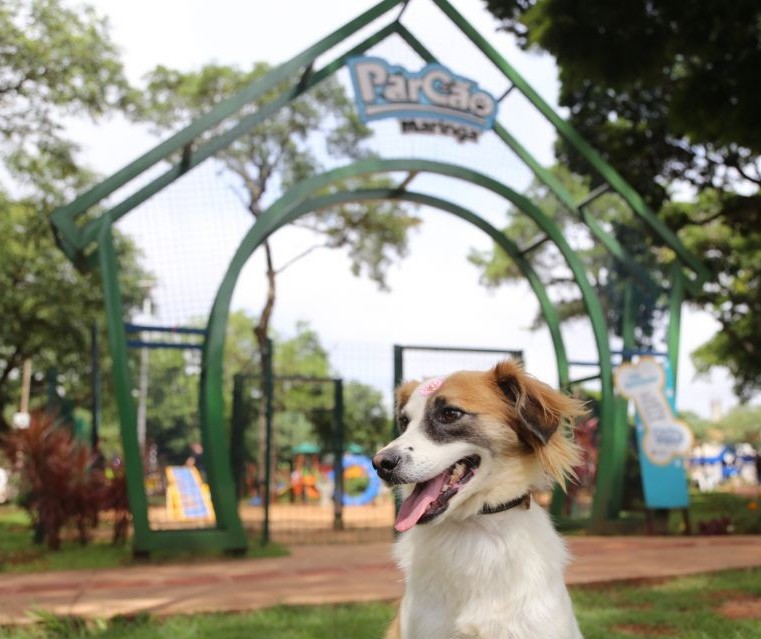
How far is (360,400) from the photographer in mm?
16938

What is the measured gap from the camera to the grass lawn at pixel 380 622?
5.05 metres

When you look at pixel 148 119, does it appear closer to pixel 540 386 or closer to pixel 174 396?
pixel 174 396

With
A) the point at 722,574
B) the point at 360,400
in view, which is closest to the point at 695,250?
the point at 360,400

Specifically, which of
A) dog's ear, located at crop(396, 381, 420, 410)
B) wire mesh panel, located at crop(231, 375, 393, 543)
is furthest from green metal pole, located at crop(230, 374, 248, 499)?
dog's ear, located at crop(396, 381, 420, 410)

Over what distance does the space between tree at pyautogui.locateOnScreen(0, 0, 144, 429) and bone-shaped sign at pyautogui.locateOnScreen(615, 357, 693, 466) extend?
40.7ft

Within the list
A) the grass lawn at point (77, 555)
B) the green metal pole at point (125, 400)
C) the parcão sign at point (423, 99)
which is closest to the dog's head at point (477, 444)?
the green metal pole at point (125, 400)

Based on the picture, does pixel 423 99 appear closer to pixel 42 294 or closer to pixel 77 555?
pixel 77 555

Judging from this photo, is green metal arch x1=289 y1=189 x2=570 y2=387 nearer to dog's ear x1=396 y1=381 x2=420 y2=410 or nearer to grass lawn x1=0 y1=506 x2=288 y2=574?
grass lawn x1=0 y1=506 x2=288 y2=574

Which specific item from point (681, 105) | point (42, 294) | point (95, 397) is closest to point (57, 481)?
point (95, 397)

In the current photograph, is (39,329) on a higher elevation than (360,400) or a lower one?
higher

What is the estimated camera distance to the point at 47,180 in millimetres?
21922

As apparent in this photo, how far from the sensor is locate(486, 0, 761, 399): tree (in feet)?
37.4

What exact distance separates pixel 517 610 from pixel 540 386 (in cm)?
70

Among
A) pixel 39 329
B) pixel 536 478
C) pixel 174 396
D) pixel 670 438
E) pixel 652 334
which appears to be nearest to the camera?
pixel 536 478
